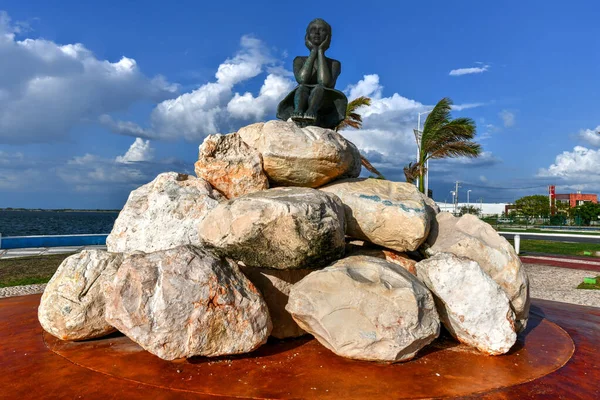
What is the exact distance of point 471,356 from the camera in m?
4.38

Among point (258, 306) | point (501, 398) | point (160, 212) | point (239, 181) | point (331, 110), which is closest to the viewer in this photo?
point (501, 398)

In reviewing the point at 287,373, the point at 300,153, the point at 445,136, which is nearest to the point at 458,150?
the point at 445,136

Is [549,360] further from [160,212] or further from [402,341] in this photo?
[160,212]

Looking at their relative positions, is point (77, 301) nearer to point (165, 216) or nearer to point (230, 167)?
point (165, 216)

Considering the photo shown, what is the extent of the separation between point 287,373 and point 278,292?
117 centimetres

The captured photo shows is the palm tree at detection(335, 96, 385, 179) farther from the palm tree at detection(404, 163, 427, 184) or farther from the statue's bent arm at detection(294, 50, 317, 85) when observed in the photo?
the statue's bent arm at detection(294, 50, 317, 85)

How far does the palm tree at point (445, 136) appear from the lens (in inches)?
597

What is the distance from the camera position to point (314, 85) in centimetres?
732

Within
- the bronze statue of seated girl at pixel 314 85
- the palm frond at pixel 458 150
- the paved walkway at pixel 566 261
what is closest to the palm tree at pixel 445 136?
the palm frond at pixel 458 150

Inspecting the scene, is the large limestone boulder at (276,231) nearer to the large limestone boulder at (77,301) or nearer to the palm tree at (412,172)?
the large limestone boulder at (77,301)

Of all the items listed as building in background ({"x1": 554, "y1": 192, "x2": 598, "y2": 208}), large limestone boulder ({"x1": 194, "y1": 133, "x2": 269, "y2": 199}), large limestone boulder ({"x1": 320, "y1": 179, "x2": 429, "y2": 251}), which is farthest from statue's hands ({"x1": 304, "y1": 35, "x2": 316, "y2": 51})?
building in background ({"x1": 554, "y1": 192, "x2": 598, "y2": 208})

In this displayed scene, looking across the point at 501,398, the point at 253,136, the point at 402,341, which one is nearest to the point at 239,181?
the point at 253,136

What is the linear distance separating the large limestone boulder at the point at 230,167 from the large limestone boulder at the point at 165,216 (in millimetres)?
148

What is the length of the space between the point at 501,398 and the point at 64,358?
12.9ft
